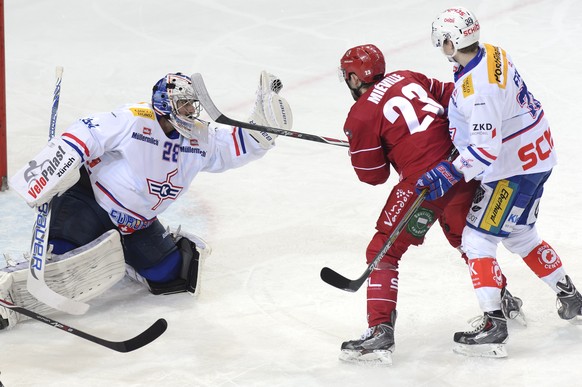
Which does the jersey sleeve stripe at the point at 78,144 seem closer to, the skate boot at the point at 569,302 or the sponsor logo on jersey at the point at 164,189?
the sponsor logo on jersey at the point at 164,189

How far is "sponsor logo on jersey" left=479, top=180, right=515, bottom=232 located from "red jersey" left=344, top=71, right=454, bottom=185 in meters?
0.22

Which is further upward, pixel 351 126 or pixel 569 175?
pixel 351 126

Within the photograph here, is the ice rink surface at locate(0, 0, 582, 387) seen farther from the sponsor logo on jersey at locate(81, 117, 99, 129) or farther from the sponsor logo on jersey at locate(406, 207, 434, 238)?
the sponsor logo on jersey at locate(81, 117, 99, 129)

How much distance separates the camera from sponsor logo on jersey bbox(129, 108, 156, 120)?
3789 mm

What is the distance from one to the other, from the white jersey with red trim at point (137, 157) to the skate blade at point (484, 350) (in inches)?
46.6

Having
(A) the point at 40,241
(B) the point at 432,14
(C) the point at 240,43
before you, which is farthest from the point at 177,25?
(A) the point at 40,241

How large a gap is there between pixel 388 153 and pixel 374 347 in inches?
25.9

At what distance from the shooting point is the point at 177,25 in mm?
7574

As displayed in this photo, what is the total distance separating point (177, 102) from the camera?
12.4 feet

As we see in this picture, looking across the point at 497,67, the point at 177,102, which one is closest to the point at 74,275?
the point at 177,102

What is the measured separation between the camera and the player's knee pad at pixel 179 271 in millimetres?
4039

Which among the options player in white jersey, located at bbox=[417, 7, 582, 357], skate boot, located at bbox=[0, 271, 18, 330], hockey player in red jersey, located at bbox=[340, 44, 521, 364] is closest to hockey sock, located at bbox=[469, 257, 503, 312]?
player in white jersey, located at bbox=[417, 7, 582, 357]

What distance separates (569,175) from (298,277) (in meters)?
1.76

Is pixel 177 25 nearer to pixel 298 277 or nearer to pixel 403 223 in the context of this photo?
pixel 298 277
